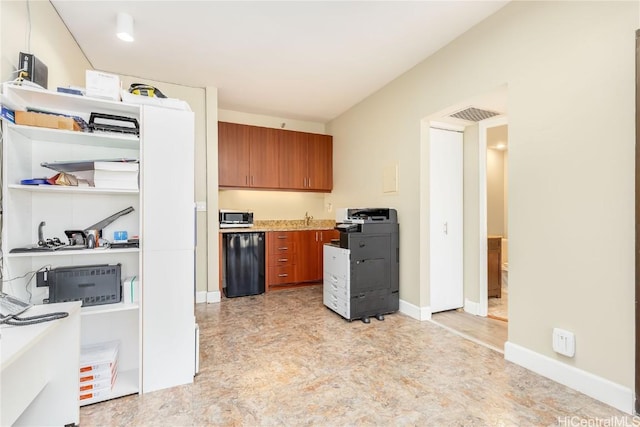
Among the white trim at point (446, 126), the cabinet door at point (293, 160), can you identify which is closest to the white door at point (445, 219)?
the white trim at point (446, 126)

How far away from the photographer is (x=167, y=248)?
6.30ft

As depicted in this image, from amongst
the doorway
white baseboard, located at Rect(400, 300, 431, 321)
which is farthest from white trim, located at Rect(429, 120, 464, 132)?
white baseboard, located at Rect(400, 300, 431, 321)

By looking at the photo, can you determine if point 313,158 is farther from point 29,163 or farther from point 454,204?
point 29,163

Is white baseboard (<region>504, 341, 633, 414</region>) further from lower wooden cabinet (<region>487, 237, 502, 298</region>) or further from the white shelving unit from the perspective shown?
the white shelving unit

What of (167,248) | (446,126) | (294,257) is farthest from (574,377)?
(294,257)

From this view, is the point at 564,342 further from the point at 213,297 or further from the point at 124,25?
the point at 124,25

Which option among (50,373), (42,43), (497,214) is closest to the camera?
(50,373)

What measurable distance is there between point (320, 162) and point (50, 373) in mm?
4147

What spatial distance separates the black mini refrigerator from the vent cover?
2956 millimetres

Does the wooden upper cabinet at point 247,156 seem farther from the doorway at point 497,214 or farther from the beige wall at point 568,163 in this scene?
the doorway at point 497,214

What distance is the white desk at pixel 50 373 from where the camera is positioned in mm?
1241

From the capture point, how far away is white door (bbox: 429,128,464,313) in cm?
332

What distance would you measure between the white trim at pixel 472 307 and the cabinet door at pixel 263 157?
3.13 meters

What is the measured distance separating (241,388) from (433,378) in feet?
4.32
